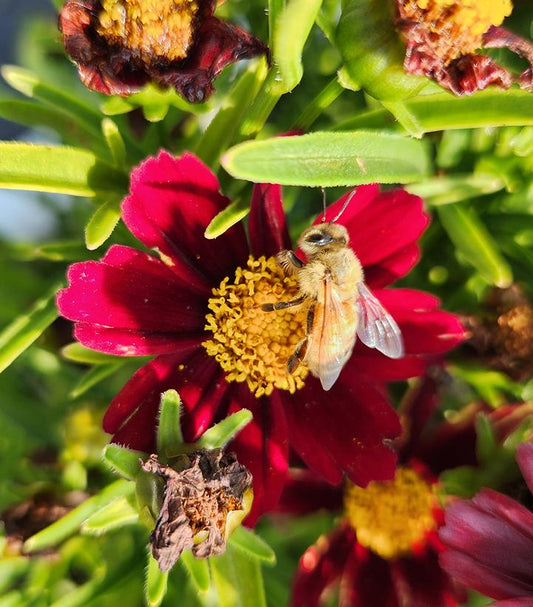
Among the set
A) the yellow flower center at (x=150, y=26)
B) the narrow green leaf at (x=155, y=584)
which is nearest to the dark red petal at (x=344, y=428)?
the narrow green leaf at (x=155, y=584)

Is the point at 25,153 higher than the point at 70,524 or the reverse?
higher

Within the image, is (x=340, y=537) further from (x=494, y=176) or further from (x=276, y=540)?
(x=494, y=176)

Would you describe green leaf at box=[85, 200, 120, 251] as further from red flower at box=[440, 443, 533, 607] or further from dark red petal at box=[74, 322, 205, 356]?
red flower at box=[440, 443, 533, 607]

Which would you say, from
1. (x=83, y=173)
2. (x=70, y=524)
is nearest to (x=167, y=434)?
(x=70, y=524)

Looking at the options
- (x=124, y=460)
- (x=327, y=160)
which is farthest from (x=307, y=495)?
(x=327, y=160)

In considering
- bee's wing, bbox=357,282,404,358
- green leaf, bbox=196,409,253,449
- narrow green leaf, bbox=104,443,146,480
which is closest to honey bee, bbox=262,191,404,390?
bee's wing, bbox=357,282,404,358

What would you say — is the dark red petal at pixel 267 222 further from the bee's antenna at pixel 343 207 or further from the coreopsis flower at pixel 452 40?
the coreopsis flower at pixel 452 40

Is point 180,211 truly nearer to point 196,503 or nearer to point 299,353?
point 299,353
